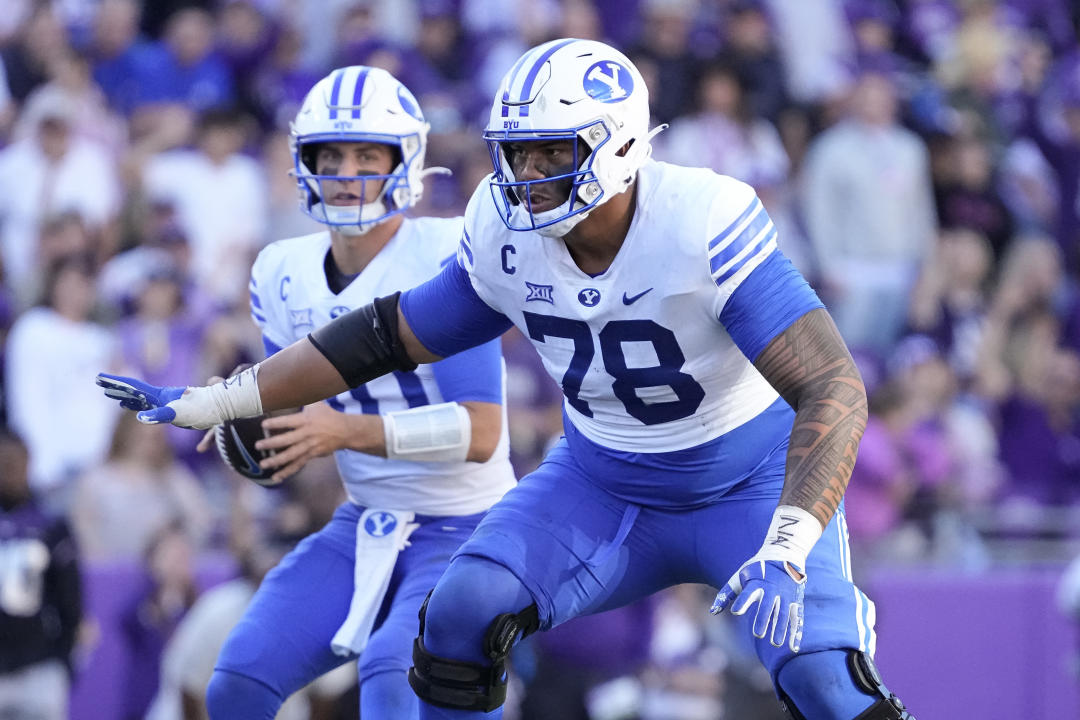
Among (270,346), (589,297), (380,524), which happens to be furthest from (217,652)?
(589,297)

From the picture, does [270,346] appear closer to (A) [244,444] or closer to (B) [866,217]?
(A) [244,444]

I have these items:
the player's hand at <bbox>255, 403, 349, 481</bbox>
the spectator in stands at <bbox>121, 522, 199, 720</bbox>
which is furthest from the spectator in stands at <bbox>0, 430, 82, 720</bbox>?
the player's hand at <bbox>255, 403, 349, 481</bbox>

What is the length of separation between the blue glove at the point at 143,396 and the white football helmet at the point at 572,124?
3.43ft

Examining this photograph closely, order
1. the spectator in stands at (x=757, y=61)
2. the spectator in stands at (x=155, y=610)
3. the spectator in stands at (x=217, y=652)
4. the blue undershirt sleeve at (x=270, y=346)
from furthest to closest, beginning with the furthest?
1. the spectator in stands at (x=757, y=61)
2. the spectator in stands at (x=155, y=610)
3. the spectator in stands at (x=217, y=652)
4. the blue undershirt sleeve at (x=270, y=346)

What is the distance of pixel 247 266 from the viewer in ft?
29.2

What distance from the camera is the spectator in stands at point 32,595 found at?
7.29 metres

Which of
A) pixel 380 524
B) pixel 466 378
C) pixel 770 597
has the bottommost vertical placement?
pixel 380 524

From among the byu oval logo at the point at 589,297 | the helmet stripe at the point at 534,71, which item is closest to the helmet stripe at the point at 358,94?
the helmet stripe at the point at 534,71

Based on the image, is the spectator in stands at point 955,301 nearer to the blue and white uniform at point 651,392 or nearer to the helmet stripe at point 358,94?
the helmet stripe at point 358,94

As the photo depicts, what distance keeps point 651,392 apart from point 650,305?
268 millimetres

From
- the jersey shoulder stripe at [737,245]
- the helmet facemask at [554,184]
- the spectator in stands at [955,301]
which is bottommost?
the spectator in stands at [955,301]

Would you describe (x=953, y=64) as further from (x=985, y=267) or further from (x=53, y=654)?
(x=53, y=654)

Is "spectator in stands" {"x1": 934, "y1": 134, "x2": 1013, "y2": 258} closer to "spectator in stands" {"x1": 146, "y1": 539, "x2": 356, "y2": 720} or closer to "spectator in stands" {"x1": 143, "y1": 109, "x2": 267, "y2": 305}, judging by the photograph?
"spectator in stands" {"x1": 143, "y1": 109, "x2": 267, "y2": 305}

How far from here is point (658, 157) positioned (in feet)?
33.0
